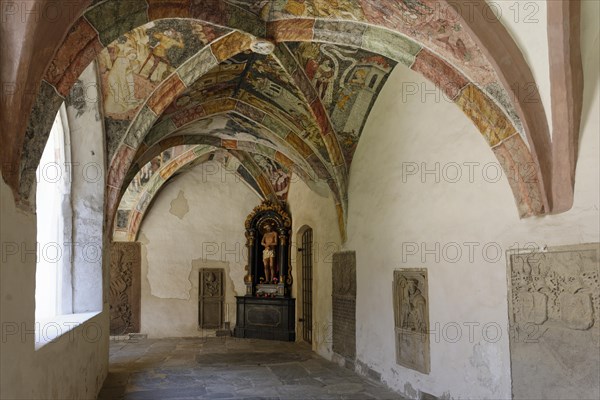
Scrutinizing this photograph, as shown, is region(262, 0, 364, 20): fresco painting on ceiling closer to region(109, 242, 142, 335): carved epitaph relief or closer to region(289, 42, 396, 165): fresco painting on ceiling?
region(289, 42, 396, 165): fresco painting on ceiling

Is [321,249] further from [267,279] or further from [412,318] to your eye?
[412,318]

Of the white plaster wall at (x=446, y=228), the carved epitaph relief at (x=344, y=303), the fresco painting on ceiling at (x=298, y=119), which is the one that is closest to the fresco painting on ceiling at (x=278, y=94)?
the fresco painting on ceiling at (x=298, y=119)

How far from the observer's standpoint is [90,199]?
21.1 feet

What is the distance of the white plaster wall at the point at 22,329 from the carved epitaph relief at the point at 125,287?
786 centimetres

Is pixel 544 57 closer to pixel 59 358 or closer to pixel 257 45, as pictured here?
pixel 257 45

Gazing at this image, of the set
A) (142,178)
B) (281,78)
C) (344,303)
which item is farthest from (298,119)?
(142,178)

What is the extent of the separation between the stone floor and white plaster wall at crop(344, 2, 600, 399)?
606 millimetres

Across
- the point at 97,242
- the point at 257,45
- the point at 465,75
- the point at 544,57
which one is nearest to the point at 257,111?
the point at 257,45

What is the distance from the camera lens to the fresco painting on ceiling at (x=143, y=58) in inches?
222

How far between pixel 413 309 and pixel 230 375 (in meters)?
2.82

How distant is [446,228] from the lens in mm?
5586

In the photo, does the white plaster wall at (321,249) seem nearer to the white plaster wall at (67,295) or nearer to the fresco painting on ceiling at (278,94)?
the fresco painting on ceiling at (278,94)

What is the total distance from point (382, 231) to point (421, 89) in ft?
5.93

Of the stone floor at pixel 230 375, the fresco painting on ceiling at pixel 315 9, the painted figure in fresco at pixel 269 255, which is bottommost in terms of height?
the stone floor at pixel 230 375
